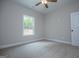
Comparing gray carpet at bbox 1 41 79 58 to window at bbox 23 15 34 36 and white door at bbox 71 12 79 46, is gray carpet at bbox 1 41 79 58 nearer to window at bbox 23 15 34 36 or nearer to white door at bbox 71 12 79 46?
white door at bbox 71 12 79 46

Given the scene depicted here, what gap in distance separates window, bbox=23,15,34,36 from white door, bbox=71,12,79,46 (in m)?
3.06

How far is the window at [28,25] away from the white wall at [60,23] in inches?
58.4

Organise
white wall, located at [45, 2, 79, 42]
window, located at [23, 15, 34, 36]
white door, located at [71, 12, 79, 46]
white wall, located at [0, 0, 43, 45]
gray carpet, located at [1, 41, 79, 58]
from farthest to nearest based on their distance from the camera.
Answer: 1. window, located at [23, 15, 34, 36]
2. white wall, located at [45, 2, 79, 42]
3. white door, located at [71, 12, 79, 46]
4. white wall, located at [0, 0, 43, 45]
5. gray carpet, located at [1, 41, 79, 58]

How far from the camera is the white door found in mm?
4574

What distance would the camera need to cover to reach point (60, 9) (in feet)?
18.9

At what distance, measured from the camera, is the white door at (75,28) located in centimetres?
457

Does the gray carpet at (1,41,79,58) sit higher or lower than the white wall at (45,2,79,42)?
lower

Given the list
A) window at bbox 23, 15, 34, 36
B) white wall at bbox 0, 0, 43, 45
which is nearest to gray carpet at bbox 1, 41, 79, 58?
white wall at bbox 0, 0, 43, 45

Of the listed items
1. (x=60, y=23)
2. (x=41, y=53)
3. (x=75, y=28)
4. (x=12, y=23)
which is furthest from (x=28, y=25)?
(x=75, y=28)

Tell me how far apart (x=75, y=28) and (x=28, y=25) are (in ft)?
11.0

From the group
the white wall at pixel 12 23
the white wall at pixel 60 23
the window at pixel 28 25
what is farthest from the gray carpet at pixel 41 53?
the window at pixel 28 25

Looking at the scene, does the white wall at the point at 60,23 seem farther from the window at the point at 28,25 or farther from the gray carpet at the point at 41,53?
the gray carpet at the point at 41,53

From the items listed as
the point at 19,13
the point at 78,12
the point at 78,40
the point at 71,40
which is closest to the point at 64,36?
the point at 71,40

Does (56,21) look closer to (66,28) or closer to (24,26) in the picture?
(66,28)
